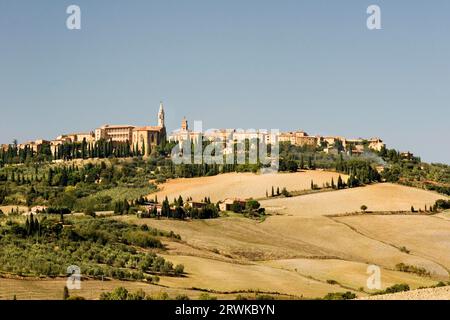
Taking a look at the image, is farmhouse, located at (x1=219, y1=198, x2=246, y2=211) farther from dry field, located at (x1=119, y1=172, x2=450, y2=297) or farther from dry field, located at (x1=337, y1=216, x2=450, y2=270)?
dry field, located at (x1=337, y1=216, x2=450, y2=270)

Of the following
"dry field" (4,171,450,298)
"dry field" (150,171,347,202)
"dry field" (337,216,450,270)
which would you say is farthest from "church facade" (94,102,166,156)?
"dry field" (337,216,450,270)

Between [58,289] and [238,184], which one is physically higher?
[58,289]

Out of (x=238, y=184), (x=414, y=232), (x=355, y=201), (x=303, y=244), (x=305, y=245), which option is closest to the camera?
(x=305, y=245)

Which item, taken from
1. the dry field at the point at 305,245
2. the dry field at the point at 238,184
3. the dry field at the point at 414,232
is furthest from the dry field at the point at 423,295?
the dry field at the point at 238,184

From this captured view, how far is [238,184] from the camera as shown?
328 ft

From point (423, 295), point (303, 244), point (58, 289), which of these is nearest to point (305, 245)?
point (303, 244)

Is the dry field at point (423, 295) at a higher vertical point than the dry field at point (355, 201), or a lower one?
higher

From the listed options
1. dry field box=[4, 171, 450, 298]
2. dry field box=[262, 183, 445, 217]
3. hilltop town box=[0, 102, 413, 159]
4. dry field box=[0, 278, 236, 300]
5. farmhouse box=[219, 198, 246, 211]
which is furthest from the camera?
hilltop town box=[0, 102, 413, 159]

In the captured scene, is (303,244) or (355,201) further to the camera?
(355,201)

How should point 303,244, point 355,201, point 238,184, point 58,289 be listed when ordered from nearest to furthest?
1. point 58,289
2. point 303,244
3. point 355,201
4. point 238,184

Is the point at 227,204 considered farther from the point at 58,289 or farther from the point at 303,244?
the point at 58,289

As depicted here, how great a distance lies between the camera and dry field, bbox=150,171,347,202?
9506 cm

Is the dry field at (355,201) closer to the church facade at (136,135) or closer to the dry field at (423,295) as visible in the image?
the dry field at (423,295)

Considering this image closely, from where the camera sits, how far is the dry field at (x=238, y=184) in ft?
312
